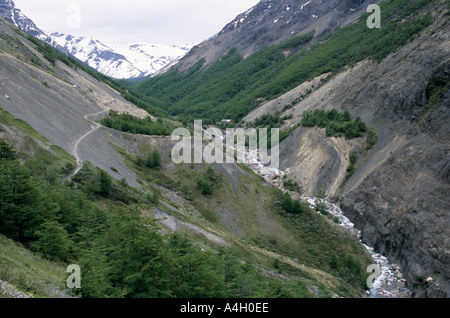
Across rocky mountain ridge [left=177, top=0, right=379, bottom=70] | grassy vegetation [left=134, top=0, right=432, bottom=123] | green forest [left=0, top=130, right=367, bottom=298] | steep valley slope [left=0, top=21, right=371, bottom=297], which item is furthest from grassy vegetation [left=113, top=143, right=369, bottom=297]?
rocky mountain ridge [left=177, top=0, right=379, bottom=70]

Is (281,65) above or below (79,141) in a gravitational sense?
above

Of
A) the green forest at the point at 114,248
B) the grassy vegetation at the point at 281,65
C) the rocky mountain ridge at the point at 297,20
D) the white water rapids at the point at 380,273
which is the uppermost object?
the rocky mountain ridge at the point at 297,20

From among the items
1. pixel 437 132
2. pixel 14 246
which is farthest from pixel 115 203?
pixel 437 132

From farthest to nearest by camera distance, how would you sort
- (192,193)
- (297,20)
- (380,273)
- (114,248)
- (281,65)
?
(297,20) < (281,65) < (192,193) < (380,273) < (114,248)

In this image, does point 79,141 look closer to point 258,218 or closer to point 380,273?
point 258,218

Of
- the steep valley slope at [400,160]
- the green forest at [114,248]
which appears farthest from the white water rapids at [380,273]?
the green forest at [114,248]

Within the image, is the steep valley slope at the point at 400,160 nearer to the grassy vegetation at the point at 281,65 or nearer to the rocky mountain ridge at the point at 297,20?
the grassy vegetation at the point at 281,65

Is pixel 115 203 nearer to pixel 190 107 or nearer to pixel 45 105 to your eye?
pixel 45 105

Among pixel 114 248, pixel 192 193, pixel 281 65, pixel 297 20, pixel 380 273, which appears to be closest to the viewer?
pixel 114 248

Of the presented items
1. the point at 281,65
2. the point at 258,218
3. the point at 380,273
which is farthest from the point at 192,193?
the point at 281,65
